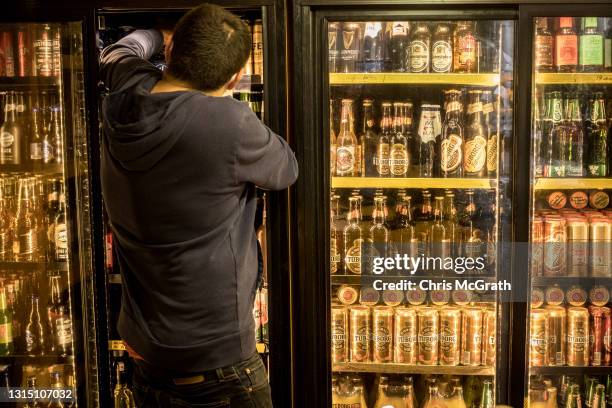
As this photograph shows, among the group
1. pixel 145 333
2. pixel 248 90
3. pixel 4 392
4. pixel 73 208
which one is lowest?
pixel 4 392

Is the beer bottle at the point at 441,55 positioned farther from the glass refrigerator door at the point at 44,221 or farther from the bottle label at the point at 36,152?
the bottle label at the point at 36,152

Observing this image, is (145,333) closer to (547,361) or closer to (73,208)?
(73,208)

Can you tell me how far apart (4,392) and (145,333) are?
47.4 inches

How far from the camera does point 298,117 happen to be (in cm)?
234

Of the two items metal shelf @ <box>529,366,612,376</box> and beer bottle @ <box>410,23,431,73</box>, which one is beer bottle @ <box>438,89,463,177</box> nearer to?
beer bottle @ <box>410,23,431,73</box>

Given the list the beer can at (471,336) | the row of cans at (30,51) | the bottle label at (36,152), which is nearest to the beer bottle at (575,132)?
the beer can at (471,336)

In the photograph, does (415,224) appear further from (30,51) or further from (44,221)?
(30,51)

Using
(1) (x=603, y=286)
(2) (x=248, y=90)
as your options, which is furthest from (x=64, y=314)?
(1) (x=603, y=286)

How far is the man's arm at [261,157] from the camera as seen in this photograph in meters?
1.78

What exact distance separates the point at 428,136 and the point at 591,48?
0.71m

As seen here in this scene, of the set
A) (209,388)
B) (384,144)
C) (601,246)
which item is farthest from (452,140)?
(209,388)

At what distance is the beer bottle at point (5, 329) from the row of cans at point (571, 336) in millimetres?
2120

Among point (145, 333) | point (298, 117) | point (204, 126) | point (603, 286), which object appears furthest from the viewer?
point (603, 286)

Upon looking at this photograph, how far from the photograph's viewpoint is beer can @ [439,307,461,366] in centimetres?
262
